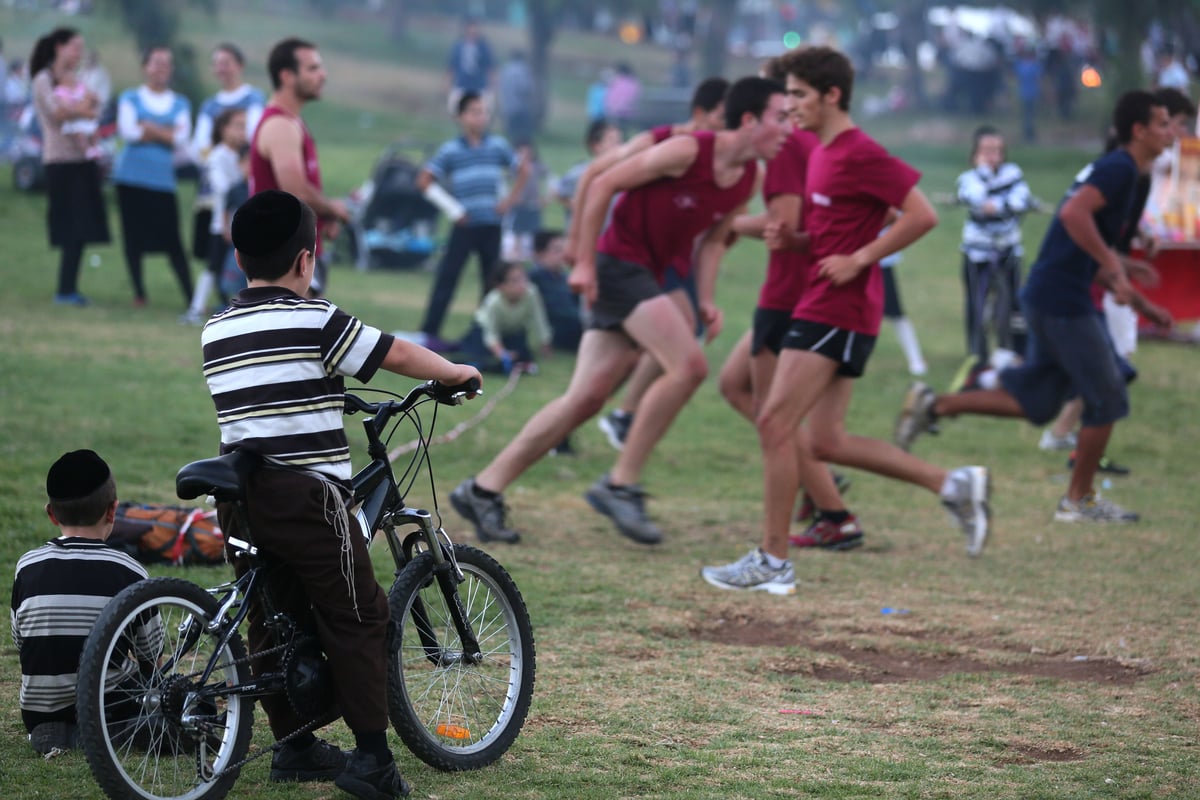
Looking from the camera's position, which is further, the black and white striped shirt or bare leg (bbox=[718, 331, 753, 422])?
the black and white striped shirt

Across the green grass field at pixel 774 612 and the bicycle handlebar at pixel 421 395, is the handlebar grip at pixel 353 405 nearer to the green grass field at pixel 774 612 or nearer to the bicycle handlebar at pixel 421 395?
the bicycle handlebar at pixel 421 395

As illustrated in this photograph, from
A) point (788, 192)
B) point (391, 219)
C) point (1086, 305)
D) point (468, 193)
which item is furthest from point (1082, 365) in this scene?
point (391, 219)

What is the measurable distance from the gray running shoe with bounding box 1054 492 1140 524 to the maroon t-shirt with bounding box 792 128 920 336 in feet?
7.74

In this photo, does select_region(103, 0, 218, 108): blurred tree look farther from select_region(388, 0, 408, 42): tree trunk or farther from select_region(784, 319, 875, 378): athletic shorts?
select_region(388, 0, 408, 42): tree trunk

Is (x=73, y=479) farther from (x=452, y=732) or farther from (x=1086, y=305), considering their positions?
(x=1086, y=305)

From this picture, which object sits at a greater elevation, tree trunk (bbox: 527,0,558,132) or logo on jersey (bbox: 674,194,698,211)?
logo on jersey (bbox: 674,194,698,211)

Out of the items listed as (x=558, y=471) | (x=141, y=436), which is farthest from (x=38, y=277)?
(x=558, y=471)

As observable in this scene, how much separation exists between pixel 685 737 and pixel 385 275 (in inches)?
566

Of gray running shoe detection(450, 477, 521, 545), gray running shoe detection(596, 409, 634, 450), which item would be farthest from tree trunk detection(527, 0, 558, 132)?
gray running shoe detection(450, 477, 521, 545)

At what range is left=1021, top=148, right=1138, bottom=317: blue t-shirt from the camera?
8086 millimetres

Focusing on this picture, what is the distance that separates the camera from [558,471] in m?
9.32

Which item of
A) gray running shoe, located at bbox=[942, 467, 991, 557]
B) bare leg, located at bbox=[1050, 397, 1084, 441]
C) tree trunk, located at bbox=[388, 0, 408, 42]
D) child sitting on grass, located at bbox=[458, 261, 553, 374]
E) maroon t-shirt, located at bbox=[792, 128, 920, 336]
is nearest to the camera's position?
maroon t-shirt, located at bbox=[792, 128, 920, 336]

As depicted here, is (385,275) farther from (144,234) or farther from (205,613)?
(205,613)

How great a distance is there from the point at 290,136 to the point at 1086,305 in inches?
170
